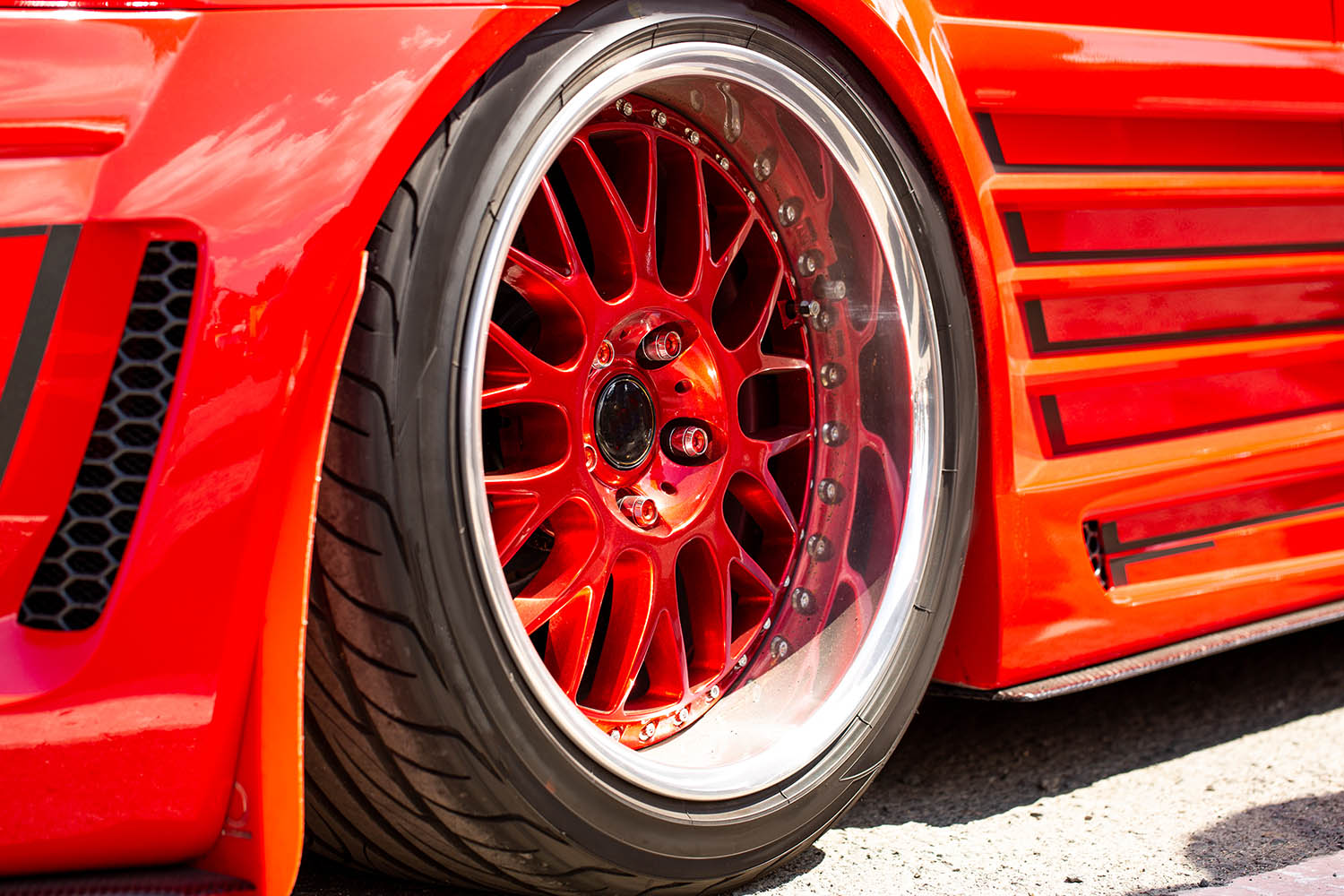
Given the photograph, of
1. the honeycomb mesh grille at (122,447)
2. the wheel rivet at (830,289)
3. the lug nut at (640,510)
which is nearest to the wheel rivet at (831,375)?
the wheel rivet at (830,289)

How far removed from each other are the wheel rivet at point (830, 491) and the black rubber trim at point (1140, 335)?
351 mm

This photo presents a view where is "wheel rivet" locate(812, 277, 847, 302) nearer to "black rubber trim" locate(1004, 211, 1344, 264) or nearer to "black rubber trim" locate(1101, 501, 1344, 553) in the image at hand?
"black rubber trim" locate(1004, 211, 1344, 264)

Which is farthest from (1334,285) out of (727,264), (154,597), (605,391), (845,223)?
(154,597)

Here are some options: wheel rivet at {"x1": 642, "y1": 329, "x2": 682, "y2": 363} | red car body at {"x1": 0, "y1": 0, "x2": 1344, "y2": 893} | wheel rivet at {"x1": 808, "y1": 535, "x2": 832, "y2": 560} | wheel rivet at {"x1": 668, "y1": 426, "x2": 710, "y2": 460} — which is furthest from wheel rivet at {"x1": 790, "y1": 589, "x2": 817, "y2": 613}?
red car body at {"x1": 0, "y1": 0, "x2": 1344, "y2": 893}

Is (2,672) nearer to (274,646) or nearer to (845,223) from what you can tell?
(274,646)

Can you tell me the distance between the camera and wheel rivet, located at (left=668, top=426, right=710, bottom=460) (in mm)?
1773

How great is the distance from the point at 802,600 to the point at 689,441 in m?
0.30

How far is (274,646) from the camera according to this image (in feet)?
4.02

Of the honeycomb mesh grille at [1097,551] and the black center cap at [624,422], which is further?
the honeycomb mesh grille at [1097,551]

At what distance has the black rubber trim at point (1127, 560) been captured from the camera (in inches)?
80.7

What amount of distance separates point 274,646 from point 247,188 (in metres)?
0.42

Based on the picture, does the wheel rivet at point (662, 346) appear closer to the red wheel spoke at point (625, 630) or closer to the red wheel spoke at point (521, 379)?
the red wheel spoke at point (521, 379)

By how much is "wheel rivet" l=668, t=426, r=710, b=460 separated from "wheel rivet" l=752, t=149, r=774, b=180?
358 mm

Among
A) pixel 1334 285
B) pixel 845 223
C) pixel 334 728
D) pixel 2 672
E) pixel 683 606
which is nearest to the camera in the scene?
pixel 2 672
